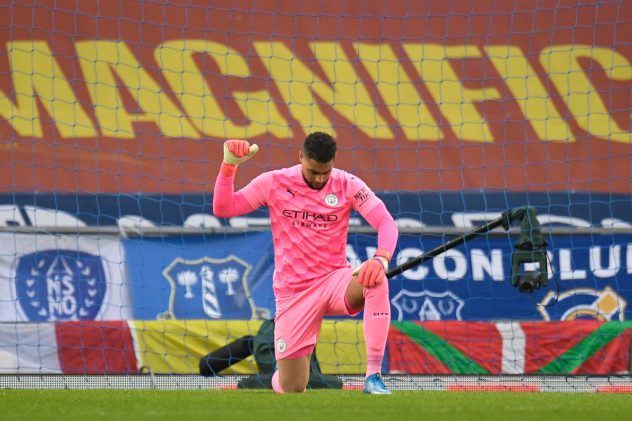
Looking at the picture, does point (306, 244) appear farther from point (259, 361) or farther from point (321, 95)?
point (321, 95)

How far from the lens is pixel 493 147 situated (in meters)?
12.1

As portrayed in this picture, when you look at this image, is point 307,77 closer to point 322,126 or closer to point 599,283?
point 322,126

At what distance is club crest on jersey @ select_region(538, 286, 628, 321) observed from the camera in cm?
1067

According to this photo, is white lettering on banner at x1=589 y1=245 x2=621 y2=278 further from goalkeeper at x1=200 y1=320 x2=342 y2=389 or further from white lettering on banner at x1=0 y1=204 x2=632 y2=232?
goalkeeper at x1=200 y1=320 x2=342 y2=389

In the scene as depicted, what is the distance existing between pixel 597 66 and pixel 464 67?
4.49ft

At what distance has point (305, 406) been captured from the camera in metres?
5.99

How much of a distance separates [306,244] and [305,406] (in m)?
1.49

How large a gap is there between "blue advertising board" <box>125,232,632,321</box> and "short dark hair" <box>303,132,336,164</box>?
12.8 ft

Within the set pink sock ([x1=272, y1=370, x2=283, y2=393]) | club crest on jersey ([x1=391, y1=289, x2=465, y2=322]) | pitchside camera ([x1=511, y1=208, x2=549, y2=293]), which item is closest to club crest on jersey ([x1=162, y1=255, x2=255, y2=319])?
club crest on jersey ([x1=391, y1=289, x2=465, y2=322])

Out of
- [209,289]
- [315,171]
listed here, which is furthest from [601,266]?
[315,171]

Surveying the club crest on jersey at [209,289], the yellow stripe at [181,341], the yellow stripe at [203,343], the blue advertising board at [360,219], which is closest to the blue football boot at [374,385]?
the yellow stripe at [203,343]

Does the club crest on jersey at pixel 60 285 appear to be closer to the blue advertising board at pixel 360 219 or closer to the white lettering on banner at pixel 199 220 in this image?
the white lettering on banner at pixel 199 220

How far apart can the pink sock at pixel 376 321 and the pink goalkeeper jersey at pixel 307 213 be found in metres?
0.46

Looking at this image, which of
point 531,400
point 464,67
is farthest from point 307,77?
point 531,400
